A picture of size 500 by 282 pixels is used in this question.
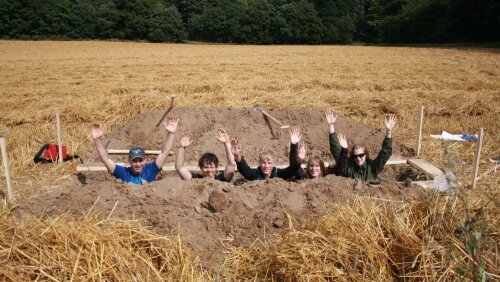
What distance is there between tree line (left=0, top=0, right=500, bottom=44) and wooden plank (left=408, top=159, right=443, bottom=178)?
50.6m

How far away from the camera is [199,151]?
755cm

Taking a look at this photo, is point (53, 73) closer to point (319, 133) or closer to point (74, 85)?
point (74, 85)

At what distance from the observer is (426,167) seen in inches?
242

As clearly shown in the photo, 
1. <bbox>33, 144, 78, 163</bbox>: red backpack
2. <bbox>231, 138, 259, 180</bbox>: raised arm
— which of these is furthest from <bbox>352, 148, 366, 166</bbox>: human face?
<bbox>33, 144, 78, 163</bbox>: red backpack

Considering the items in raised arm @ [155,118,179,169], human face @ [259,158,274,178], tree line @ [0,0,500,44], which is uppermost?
tree line @ [0,0,500,44]

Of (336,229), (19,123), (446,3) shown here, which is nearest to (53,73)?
(19,123)

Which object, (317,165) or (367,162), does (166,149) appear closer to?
(317,165)

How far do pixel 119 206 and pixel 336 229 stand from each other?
2.28 m

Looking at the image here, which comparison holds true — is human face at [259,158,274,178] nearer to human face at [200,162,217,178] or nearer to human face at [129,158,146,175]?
human face at [200,162,217,178]

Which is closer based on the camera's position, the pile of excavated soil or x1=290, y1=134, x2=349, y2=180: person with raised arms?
the pile of excavated soil

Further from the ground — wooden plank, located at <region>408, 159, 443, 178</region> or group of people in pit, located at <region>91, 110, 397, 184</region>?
group of people in pit, located at <region>91, 110, 397, 184</region>

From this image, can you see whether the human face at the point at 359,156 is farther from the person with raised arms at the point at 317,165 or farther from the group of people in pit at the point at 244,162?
the person with raised arms at the point at 317,165

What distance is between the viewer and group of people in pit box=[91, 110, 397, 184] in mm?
5164

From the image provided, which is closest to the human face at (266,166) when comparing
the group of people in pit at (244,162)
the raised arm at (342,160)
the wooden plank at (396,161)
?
the group of people in pit at (244,162)
